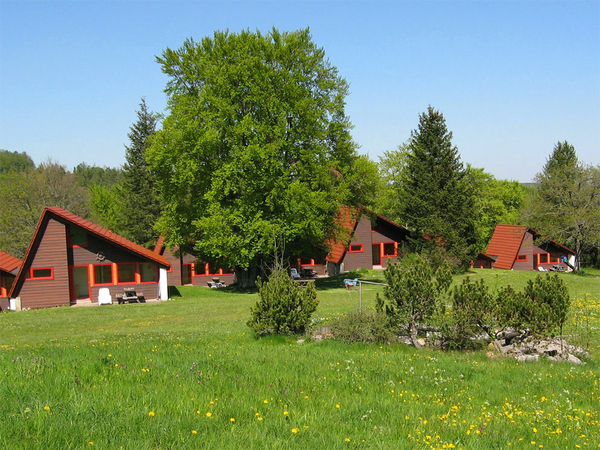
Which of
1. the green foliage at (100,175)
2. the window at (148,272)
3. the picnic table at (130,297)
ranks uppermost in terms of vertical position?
the green foliage at (100,175)

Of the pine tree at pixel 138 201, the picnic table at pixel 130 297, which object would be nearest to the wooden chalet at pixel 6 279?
the picnic table at pixel 130 297

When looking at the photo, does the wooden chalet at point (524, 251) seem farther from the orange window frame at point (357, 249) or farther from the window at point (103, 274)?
the window at point (103, 274)

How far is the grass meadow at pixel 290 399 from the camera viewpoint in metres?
5.67

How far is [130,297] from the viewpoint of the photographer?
33.2 metres

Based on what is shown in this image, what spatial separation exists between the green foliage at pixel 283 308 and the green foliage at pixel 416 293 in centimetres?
230

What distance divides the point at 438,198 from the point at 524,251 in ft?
61.4

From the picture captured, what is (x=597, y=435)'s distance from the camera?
648 cm

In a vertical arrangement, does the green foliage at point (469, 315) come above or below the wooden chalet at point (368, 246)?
below

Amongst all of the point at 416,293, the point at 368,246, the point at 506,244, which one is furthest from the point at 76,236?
the point at 506,244

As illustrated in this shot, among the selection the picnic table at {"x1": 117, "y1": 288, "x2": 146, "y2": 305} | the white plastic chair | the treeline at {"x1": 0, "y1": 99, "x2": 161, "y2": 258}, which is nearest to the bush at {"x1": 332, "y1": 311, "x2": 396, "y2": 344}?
the picnic table at {"x1": 117, "y1": 288, "x2": 146, "y2": 305}

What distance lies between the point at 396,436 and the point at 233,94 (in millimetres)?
29713

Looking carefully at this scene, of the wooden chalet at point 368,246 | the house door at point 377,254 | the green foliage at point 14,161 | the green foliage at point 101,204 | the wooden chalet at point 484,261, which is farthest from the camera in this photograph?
the green foliage at point 14,161

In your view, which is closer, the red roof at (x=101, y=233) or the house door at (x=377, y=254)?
the red roof at (x=101, y=233)

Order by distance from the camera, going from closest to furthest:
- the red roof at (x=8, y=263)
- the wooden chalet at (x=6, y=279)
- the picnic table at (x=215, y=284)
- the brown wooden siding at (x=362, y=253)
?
1. the wooden chalet at (x=6, y=279)
2. the red roof at (x=8, y=263)
3. the picnic table at (x=215, y=284)
4. the brown wooden siding at (x=362, y=253)
